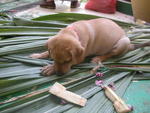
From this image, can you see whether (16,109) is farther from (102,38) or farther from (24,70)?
(102,38)

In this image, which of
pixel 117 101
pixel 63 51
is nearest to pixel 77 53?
pixel 63 51

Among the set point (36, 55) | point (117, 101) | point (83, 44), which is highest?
point (83, 44)

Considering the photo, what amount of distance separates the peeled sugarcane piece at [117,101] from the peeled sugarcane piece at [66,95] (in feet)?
0.85

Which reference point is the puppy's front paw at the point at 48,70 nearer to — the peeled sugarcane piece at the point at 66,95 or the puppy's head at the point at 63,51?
the puppy's head at the point at 63,51

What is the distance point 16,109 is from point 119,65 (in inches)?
51.3

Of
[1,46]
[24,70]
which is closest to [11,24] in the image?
[1,46]

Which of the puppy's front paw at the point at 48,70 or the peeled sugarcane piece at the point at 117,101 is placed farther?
the puppy's front paw at the point at 48,70

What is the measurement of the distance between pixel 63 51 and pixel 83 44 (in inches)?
15.0

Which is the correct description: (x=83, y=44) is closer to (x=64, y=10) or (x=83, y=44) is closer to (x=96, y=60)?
(x=96, y=60)

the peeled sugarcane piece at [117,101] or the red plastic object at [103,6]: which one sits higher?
the red plastic object at [103,6]

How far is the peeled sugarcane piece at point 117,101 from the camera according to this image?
2.29 metres

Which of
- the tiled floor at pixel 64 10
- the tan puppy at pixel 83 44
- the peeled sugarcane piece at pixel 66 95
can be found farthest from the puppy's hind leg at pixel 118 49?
the tiled floor at pixel 64 10

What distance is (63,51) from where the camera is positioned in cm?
248

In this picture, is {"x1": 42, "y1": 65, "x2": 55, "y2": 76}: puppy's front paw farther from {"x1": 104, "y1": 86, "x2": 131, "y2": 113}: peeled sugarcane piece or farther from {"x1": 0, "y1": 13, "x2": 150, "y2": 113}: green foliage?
{"x1": 104, "y1": 86, "x2": 131, "y2": 113}: peeled sugarcane piece
